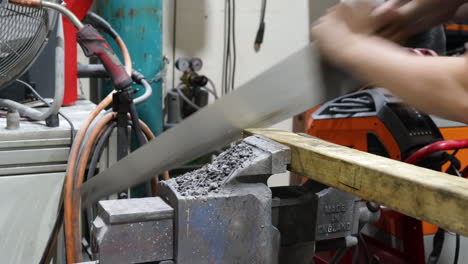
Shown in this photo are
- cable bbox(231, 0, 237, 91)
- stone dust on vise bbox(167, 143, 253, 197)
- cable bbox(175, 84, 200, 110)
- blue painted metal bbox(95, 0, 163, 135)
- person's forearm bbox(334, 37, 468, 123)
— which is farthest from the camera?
cable bbox(231, 0, 237, 91)

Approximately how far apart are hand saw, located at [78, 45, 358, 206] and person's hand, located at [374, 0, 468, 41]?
0.32ft

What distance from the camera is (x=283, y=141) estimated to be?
0.82m

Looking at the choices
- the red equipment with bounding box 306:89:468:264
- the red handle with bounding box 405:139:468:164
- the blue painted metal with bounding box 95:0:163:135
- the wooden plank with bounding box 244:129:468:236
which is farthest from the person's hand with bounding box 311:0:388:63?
the blue painted metal with bounding box 95:0:163:135

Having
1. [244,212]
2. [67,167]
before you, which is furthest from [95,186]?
[244,212]

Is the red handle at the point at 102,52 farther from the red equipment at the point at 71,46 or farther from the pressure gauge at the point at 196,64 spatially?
the pressure gauge at the point at 196,64

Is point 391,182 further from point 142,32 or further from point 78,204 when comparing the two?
point 142,32

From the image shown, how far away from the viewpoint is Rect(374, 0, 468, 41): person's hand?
66cm

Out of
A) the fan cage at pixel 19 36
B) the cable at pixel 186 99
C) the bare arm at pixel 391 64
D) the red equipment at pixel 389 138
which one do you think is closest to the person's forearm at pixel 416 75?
the bare arm at pixel 391 64

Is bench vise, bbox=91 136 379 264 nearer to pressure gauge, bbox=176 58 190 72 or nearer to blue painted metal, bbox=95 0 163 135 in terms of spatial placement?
blue painted metal, bbox=95 0 163 135

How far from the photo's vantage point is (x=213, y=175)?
774 millimetres

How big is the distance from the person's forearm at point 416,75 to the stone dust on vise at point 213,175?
0.85 ft

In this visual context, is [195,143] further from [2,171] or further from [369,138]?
[369,138]

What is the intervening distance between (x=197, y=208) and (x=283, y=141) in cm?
21

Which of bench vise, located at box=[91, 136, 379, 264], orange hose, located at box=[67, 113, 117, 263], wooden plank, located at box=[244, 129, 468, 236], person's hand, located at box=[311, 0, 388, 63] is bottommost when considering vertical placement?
orange hose, located at box=[67, 113, 117, 263]
